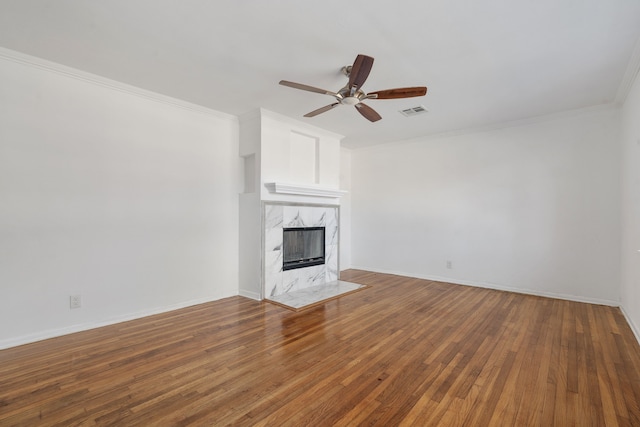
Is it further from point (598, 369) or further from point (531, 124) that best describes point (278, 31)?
point (531, 124)

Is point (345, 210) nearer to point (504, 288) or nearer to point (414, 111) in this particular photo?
point (414, 111)

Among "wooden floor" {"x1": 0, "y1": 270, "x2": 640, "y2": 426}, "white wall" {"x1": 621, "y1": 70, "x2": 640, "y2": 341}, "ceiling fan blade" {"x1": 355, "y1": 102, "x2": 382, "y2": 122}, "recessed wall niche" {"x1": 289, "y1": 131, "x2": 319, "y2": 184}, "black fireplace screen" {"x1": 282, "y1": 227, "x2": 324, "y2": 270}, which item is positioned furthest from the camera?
"recessed wall niche" {"x1": 289, "y1": 131, "x2": 319, "y2": 184}

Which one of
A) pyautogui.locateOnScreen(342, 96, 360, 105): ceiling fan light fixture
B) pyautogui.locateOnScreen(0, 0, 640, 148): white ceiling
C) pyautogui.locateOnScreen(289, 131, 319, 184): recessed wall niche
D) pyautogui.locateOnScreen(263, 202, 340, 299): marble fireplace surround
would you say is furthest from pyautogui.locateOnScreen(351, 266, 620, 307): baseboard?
pyautogui.locateOnScreen(342, 96, 360, 105): ceiling fan light fixture

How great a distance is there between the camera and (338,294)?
14.5 ft

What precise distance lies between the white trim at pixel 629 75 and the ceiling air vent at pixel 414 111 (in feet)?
6.48

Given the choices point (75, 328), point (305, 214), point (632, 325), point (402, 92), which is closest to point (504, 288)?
point (632, 325)

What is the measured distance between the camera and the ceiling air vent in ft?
13.5

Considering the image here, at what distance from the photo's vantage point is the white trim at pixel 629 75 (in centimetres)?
270

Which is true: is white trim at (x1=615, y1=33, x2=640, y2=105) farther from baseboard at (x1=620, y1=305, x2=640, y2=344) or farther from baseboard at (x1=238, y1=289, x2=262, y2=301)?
baseboard at (x1=238, y1=289, x2=262, y2=301)

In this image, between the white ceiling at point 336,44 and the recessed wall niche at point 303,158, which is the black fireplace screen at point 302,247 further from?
the white ceiling at point 336,44

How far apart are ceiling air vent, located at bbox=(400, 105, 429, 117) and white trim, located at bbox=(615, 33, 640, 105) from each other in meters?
1.98

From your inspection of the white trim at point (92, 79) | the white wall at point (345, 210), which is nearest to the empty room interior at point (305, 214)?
the white trim at point (92, 79)

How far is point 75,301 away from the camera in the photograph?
3074mm

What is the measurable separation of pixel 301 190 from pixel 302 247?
944 mm
